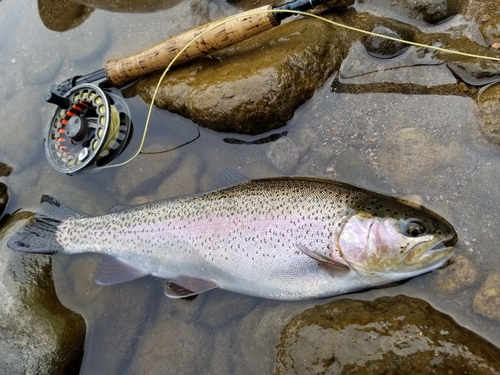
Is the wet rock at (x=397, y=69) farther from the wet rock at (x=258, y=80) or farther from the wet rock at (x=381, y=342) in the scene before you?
the wet rock at (x=381, y=342)

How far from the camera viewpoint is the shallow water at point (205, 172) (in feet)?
9.04

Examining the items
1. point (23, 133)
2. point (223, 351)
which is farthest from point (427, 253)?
point (23, 133)

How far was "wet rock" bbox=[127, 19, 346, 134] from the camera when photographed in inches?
117

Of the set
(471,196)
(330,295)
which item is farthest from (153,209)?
(471,196)

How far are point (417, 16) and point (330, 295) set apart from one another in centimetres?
229

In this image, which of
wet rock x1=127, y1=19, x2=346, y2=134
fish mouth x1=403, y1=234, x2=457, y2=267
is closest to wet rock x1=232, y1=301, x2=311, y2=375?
fish mouth x1=403, y1=234, x2=457, y2=267

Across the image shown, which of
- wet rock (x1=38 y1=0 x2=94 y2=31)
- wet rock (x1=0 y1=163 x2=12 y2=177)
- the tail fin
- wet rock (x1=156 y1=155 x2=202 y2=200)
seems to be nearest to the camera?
the tail fin

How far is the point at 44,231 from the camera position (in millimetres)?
3225

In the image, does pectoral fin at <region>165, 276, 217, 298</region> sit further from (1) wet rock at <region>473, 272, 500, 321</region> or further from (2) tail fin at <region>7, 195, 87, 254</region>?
(1) wet rock at <region>473, 272, 500, 321</region>

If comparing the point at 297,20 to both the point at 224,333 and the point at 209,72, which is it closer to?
the point at 209,72

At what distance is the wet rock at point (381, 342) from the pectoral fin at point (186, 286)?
2.18 feet

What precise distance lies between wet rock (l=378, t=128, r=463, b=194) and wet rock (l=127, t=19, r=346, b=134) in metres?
0.80

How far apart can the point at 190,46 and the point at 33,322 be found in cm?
246

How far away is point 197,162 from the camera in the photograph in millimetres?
3494
